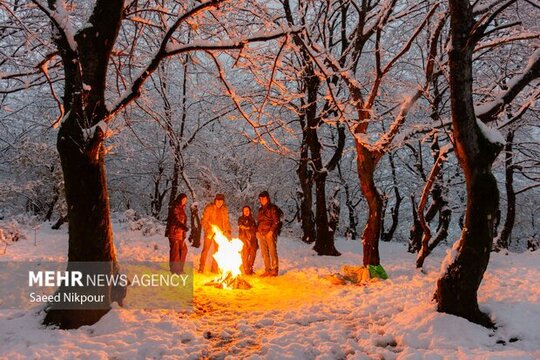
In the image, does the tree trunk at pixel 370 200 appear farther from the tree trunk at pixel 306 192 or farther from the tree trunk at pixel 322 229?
the tree trunk at pixel 306 192

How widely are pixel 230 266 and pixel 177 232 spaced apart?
5.33ft

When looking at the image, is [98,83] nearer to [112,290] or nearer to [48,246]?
[112,290]

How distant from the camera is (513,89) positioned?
19.0 feet

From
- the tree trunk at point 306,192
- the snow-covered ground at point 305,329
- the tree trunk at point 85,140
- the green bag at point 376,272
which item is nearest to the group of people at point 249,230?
the snow-covered ground at point 305,329

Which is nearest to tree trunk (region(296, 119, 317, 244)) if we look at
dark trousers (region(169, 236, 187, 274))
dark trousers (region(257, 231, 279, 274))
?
dark trousers (region(257, 231, 279, 274))

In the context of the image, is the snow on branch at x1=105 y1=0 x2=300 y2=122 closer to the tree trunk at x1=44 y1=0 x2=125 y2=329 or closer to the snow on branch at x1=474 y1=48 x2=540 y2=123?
the tree trunk at x1=44 y1=0 x2=125 y2=329

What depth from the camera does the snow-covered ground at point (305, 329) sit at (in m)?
4.88

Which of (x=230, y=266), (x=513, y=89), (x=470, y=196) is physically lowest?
(x=230, y=266)

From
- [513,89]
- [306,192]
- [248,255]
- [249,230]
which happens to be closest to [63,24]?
[513,89]

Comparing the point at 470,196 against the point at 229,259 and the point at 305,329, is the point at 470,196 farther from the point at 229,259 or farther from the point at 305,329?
the point at 229,259

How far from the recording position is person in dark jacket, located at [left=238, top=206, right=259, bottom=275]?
426 inches

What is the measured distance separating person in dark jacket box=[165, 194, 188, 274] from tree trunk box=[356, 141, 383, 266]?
4.36 metres

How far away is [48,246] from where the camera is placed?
40.3 ft

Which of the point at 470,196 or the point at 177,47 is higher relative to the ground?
the point at 177,47
